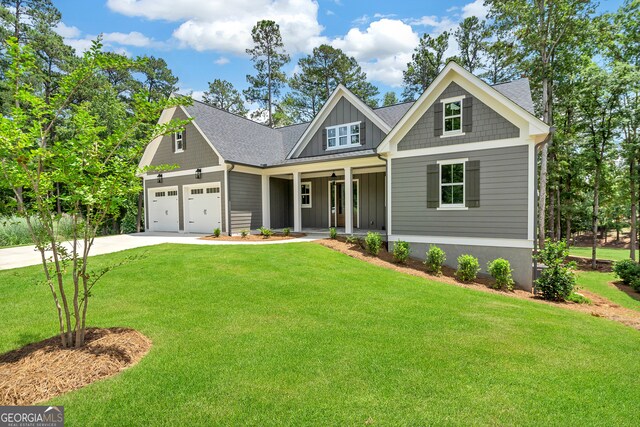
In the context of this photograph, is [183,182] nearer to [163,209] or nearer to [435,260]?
[163,209]

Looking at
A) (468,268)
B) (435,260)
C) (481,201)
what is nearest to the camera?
(468,268)

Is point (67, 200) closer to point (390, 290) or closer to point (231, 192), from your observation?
point (390, 290)

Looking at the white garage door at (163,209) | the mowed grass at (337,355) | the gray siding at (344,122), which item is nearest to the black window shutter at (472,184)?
the mowed grass at (337,355)

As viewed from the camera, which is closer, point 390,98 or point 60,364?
point 60,364

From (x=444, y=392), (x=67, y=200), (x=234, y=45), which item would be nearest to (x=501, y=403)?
(x=444, y=392)

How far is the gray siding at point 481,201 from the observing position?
9234 millimetres

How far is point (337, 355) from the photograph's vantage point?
3775 millimetres

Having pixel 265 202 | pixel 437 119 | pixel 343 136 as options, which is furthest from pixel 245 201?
pixel 437 119

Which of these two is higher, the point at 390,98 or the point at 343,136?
the point at 390,98

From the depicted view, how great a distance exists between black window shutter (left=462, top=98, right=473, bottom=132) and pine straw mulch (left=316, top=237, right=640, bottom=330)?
4.62 meters

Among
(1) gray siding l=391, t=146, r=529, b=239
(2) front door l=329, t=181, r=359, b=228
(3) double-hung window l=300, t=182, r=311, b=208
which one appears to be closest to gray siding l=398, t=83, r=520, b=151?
(1) gray siding l=391, t=146, r=529, b=239

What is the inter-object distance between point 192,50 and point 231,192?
12103 mm

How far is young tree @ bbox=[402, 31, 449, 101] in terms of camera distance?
26562 mm

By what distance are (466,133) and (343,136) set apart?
6.17m
